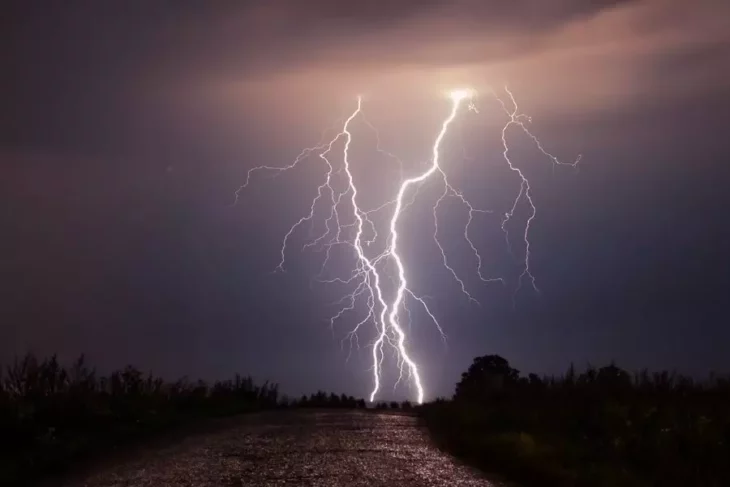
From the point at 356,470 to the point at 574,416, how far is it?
6.18 m

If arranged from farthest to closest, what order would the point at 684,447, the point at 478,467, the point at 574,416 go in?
the point at 574,416, the point at 684,447, the point at 478,467

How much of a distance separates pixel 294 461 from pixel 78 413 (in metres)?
5.47

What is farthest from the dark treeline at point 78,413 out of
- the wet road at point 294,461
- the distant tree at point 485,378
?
the distant tree at point 485,378

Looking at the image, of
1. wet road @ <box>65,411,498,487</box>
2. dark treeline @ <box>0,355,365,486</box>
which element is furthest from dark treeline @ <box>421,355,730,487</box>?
dark treeline @ <box>0,355,365,486</box>

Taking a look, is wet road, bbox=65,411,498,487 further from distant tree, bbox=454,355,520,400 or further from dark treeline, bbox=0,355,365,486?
distant tree, bbox=454,355,520,400

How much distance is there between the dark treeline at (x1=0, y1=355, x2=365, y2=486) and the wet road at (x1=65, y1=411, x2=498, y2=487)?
97cm

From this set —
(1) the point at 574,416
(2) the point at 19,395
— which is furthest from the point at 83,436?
(1) the point at 574,416

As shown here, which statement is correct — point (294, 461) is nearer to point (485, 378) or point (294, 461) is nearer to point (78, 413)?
point (78, 413)

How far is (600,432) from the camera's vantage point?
1451 centimetres

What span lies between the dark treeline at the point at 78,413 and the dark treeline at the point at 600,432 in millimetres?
4790

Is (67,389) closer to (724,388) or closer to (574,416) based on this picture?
(574,416)

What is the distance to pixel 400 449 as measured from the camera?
43.5 ft

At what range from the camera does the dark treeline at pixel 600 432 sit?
11117mm

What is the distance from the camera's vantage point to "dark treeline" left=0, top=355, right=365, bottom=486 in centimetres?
1228
